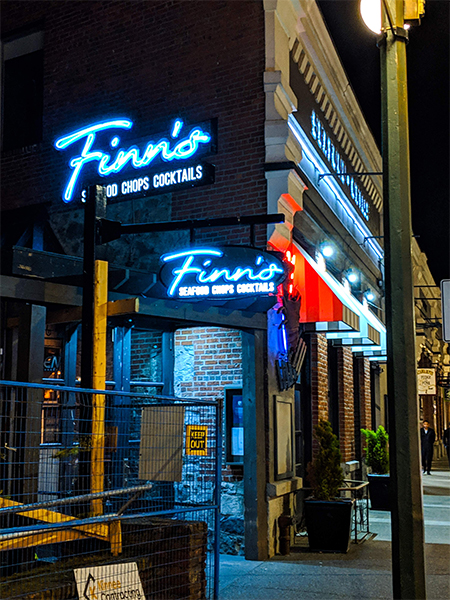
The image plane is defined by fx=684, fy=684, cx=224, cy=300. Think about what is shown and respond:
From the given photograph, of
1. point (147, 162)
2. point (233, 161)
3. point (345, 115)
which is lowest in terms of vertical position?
point (147, 162)

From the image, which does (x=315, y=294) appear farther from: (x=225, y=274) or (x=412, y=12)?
(x=412, y=12)

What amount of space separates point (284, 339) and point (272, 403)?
1006 millimetres

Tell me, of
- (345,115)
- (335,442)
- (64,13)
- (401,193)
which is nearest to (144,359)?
(335,442)

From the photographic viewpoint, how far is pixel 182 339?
413 inches

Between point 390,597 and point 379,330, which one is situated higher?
point 379,330

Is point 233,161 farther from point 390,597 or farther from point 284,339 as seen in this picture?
point 390,597

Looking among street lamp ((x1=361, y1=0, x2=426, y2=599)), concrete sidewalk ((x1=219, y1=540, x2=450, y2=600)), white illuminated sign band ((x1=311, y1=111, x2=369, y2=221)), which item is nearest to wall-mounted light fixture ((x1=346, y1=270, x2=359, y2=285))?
white illuminated sign band ((x1=311, y1=111, x2=369, y2=221))

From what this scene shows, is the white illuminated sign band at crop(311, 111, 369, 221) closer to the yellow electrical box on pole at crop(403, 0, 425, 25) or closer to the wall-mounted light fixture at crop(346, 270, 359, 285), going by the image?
the wall-mounted light fixture at crop(346, 270, 359, 285)

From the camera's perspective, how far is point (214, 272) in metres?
8.70

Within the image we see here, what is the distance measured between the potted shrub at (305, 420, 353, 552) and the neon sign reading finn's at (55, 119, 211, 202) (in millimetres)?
4974

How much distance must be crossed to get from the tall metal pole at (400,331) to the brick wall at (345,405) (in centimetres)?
974

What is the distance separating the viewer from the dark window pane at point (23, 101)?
515 inches

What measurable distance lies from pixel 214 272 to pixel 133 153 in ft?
5.83

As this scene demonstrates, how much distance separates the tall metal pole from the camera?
5125 mm
